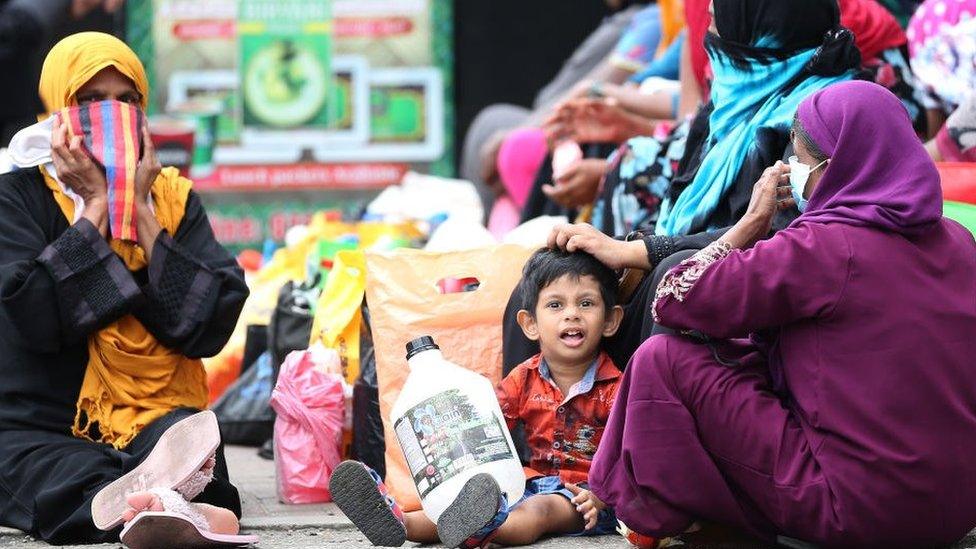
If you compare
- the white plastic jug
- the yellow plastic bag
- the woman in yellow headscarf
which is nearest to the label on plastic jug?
the white plastic jug

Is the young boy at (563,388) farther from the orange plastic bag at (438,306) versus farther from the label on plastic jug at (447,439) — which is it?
the orange plastic bag at (438,306)

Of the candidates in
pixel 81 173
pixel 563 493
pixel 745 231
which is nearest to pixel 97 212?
pixel 81 173

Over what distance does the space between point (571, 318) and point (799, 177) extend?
72 cm

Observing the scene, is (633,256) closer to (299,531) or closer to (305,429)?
(299,531)

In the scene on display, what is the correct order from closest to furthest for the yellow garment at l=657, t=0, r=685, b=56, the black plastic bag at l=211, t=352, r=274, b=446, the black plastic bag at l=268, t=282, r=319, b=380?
1. the black plastic bag at l=268, t=282, r=319, b=380
2. the black plastic bag at l=211, t=352, r=274, b=446
3. the yellow garment at l=657, t=0, r=685, b=56

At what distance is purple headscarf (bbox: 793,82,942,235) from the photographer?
3.03 metres

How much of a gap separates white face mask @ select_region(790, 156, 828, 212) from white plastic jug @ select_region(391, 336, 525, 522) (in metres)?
0.80

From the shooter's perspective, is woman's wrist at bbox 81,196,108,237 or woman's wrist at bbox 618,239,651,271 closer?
woman's wrist at bbox 618,239,651,271

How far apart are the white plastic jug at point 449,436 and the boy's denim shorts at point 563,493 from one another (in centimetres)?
12

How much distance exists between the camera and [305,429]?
A: 4355mm

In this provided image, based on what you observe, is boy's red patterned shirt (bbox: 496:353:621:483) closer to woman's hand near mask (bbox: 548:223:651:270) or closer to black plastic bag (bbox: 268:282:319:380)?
woman's hand near mask (bbox: 548:223:651:270)

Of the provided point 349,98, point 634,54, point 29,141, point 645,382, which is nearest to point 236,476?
point 29,141

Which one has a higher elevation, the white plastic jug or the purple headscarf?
the purple headscarf

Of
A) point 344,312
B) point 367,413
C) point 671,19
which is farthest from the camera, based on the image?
point 671,19
